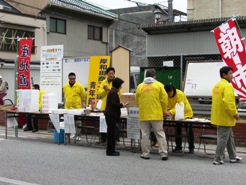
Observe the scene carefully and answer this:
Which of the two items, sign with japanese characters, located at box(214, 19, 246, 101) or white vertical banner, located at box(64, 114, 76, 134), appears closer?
white vertical banner, located at box(64, 114, 76, 134)

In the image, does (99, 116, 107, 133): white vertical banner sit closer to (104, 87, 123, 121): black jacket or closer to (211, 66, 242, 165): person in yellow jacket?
(104, 87, 123, 121): black jacket

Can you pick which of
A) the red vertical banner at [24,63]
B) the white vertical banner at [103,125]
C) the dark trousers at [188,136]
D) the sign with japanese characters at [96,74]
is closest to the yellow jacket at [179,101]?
the dark trousers at [188,136]

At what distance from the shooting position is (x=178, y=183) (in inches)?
254

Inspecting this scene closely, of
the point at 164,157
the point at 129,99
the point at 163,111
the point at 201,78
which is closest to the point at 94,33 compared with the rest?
the point at 201,78

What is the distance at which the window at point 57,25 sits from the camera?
92.7ft

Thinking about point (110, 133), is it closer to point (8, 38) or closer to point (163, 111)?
point (163, 111)

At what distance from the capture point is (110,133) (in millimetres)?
9078

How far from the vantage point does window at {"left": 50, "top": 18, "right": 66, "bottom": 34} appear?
2824 centimetres

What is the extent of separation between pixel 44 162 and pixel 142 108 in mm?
2367

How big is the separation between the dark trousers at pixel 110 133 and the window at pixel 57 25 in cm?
2032

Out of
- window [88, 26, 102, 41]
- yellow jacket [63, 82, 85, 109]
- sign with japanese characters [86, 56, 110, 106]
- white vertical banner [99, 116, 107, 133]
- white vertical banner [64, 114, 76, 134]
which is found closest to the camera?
white vertical banner [99, 116, 107, 133]

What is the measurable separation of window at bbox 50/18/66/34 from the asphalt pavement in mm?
19161

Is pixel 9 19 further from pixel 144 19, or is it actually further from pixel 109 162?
pixel 109 162

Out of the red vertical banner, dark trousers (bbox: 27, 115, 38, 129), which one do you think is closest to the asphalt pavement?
dark trousers (bbox: 27, 115, 38, 129)
